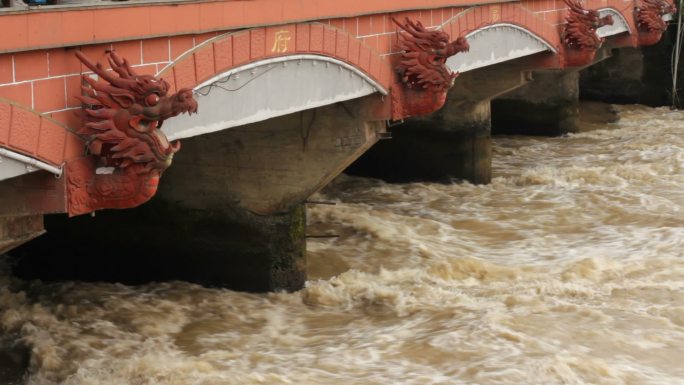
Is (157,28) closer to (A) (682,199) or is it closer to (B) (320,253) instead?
(B) (320,253)

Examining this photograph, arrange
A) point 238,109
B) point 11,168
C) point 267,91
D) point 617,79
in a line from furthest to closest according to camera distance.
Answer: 1. point 617,79
2. point 267,91
3. point 238,109
4. point 11,168

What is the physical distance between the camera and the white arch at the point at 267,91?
9.65 m

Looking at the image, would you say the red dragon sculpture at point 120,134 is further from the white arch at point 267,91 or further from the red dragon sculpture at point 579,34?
the red dragon sculpture at point 579,34

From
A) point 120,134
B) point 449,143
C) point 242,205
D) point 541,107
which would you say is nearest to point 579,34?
point 449,143

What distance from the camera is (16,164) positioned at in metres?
7.76

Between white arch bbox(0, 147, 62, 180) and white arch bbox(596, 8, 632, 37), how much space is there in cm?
1388

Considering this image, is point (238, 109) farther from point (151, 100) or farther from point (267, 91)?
point (151, 100)

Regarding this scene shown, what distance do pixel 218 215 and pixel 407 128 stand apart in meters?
6.73

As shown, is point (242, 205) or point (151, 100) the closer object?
point (151, 100)

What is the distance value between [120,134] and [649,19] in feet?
54.6

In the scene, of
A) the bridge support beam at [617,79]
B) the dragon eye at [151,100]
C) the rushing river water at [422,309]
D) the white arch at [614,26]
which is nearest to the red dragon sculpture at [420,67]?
the rushing river water at [422,309]

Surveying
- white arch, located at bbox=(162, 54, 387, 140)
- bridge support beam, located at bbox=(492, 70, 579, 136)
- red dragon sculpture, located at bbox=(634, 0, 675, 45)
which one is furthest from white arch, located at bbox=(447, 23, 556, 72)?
bridge support beam, located at bbox=(492, 70, 579, 136)

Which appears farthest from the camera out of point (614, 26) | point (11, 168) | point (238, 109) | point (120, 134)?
point (614, 26)

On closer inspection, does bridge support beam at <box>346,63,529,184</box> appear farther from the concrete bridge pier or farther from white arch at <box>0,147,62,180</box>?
white arch at <box>0,147,62,180</box>
